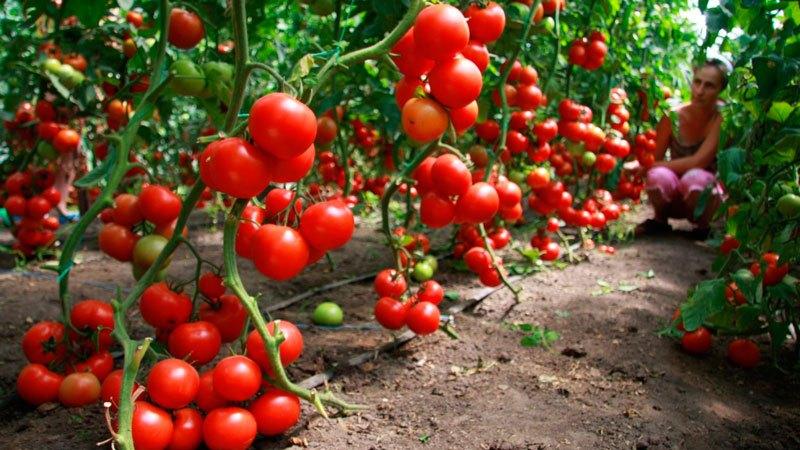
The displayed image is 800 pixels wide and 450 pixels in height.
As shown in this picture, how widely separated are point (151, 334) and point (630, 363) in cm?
154

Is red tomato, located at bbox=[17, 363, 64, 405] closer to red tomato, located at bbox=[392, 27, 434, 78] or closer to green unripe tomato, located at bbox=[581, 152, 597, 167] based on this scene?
red tomato, located at bbox=[392, 27, 434, 78]

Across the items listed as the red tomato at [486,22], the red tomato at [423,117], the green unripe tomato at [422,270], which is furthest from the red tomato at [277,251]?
the green unripe tomato at [422,270]

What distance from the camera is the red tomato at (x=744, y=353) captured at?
1862 mm

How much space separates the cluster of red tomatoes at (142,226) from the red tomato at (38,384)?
31cm

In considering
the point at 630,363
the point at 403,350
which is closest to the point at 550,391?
the point at 630,363

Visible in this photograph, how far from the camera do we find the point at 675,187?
3.81 m

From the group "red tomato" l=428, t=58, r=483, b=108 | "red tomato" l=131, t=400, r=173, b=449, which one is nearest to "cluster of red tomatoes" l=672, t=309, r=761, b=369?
"red tomato" l=428, t=58, r=483, b=108

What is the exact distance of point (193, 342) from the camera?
124 centimetres

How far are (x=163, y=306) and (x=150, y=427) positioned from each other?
0.27 meters

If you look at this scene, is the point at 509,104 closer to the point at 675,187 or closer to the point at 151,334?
the point at 151,334

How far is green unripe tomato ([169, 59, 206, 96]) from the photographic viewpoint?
1.43 metres

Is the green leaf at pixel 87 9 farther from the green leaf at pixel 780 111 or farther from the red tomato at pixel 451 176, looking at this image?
the green leaf at pixel 780 111

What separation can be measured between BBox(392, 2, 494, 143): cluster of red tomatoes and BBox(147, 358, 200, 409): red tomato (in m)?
0.64

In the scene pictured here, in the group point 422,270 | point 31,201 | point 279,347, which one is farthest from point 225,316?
point 31,201
